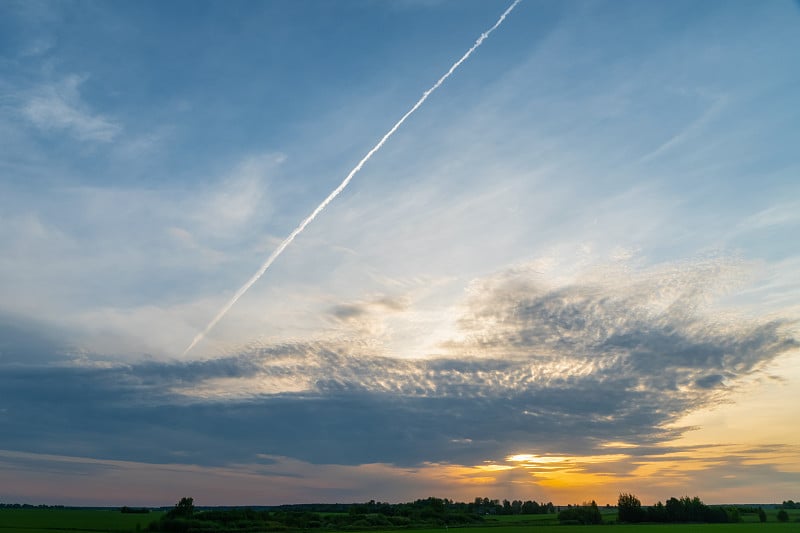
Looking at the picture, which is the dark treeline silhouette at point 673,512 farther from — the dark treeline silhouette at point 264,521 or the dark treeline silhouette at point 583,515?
the dark treeline silhouette at point 264,521

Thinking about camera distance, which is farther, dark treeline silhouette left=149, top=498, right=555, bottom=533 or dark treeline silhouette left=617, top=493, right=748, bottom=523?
dark treeline silhouette left=617, top=493, right=748, bottom=523

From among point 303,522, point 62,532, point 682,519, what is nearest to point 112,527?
point 62,532

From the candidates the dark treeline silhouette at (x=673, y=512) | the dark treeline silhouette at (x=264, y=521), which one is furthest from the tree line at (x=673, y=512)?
the dark treeline silhouette at (x=264, y=521)

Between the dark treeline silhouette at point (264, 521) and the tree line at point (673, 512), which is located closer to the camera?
the dark treeline silhouette at point (264, 521)

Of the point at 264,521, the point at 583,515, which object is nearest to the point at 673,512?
the point at 583,515

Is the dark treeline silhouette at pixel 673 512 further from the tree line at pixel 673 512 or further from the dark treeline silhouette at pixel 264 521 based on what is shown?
the dark treeline silhouette at pixel 264 521

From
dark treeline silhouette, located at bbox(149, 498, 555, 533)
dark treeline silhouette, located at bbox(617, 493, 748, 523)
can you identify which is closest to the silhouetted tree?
dark treeline silhouette, located at bbox(617, 493, 748, 523)

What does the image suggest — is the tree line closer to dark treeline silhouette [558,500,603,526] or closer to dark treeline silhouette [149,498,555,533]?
dark treeline silhouette [558,500,603,526]

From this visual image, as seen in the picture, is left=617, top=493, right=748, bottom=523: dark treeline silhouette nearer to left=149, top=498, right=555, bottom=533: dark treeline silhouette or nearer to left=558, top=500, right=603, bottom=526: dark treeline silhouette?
left=558, top=500, right=603, bottom=526: dark treeline silhouette

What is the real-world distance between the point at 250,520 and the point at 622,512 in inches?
4789

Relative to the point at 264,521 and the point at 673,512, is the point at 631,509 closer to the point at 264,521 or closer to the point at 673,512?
the point at 673,512

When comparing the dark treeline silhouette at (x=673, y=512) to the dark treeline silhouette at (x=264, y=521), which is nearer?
the dark treeline silhouette at (x=264, y=521)

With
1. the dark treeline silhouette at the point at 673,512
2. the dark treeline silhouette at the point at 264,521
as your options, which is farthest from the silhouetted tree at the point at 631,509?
the dark treeline silhouette at the point at 264,521

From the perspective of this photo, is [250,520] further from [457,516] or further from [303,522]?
[457,516]
